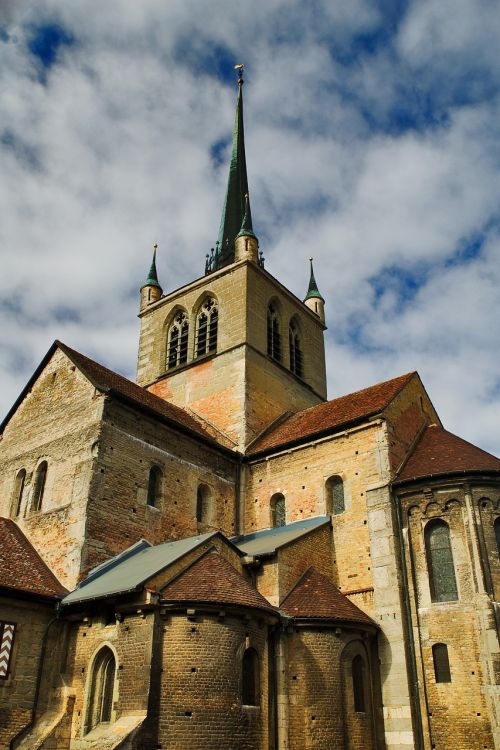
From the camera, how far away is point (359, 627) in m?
16.2

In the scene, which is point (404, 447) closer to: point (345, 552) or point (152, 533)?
point (345, 552)

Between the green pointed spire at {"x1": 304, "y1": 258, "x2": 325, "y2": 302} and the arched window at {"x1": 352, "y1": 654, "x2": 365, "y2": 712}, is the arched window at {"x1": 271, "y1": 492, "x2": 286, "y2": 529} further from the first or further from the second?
the green pointed spire at {"x1": 304, "y1": 258, "x2": 325, "y2": 302}

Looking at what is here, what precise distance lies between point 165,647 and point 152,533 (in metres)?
5.09

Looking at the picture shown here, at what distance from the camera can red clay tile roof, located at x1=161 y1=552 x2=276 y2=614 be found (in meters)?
14.0

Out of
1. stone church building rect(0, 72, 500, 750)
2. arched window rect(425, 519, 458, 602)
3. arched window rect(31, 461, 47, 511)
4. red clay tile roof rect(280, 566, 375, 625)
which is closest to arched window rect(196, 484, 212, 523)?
stone church building rect(0, 72, 500, 750)

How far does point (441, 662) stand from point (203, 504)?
27.0ft

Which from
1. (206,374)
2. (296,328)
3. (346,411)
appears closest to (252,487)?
(346,411)

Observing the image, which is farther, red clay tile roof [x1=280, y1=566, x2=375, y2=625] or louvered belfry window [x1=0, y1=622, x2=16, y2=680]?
red clay tile roof [x1=280, y1=566, x2=375, y2=625]

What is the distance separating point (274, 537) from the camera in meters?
18.9

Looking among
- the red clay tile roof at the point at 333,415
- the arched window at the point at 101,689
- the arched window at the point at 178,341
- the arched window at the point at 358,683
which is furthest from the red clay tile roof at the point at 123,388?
the arched window at the point at 358,683

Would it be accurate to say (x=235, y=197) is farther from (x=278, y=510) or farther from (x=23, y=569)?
(x=23, y=569)

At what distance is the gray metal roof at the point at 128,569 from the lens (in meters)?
14.4

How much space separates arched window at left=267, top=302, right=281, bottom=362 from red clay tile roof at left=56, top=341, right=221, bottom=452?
4975 millimetres

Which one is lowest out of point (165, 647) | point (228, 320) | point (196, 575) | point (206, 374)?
point (165, 647)
